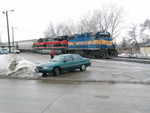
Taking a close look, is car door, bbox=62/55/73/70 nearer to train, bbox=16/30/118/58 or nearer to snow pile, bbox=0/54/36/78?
snow pile, bbox=0/54/36/78

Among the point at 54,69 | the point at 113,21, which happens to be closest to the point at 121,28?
the point at 113,21

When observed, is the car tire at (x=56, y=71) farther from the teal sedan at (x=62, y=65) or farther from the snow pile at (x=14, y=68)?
the snow pile at (x=14, y=68)

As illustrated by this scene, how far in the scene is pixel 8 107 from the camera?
5555 mm

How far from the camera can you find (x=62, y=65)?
476 inches

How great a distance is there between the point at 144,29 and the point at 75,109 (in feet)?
279

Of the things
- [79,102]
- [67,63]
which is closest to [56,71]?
[67,63]

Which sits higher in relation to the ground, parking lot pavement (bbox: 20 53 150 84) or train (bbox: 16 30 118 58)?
train (bbox: 16 30 118 58)

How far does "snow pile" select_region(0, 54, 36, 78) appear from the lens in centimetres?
1240

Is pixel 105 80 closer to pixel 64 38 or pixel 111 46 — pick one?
pixel 111 46

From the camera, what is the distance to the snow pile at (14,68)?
1240 cm

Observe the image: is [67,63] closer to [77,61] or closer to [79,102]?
[77,61]

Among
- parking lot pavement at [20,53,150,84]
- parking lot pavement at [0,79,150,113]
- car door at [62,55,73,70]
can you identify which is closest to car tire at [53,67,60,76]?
parking lot pavement at [20,53,150,84]

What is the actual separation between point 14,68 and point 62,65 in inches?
178

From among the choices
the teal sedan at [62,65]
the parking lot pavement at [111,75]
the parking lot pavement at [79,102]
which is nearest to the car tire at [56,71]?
the teal sedan at [62,65]
